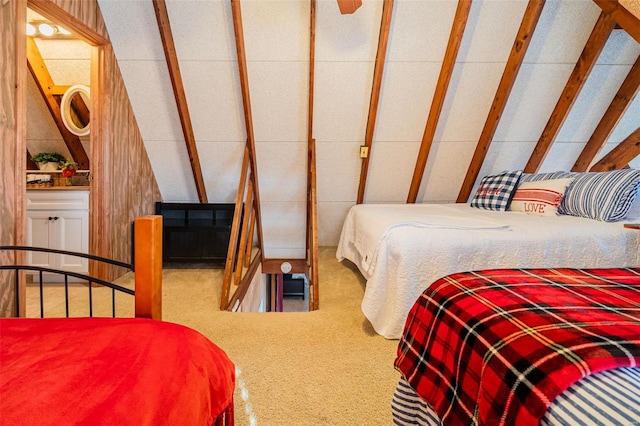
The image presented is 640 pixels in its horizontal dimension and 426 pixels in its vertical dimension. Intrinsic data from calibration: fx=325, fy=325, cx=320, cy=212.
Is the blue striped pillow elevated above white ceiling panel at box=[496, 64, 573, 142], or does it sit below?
below

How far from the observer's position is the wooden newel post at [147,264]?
2.93 ft

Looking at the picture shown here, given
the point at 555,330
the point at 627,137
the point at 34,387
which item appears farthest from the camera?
the point at 627,137

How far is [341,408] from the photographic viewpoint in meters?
1.46

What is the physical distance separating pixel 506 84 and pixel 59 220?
4.00 meters

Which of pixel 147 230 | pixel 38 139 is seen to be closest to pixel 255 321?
pixel 147 230

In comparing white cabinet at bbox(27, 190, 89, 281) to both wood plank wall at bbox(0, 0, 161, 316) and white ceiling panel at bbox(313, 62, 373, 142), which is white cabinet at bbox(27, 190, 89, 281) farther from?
white ceiling panel at bbox(313, 62, 373, 142)

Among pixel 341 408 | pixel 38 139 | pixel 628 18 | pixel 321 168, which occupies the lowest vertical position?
pixel 341 408

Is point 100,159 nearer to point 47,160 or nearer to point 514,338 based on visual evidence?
point 47,160

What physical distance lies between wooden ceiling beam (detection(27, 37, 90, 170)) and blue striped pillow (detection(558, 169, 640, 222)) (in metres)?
4.40

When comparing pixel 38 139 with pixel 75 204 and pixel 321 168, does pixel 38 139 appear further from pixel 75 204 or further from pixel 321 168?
pixel 321 168

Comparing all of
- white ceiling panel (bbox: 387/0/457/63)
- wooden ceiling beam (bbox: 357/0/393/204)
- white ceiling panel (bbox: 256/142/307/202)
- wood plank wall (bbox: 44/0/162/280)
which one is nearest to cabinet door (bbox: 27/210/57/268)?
wood plank wall (bbox: 44/0/162/280)

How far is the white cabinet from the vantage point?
2.79 m

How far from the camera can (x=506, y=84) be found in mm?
2760

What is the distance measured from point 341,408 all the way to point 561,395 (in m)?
1.08
